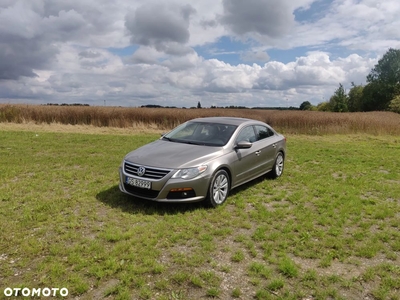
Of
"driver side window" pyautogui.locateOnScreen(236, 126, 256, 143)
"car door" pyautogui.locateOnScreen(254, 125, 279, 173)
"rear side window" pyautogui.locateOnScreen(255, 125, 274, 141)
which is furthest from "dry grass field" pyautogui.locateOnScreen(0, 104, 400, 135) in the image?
"driver side window" pyautogui.locateOnScreen(236, 126, 256, 143)

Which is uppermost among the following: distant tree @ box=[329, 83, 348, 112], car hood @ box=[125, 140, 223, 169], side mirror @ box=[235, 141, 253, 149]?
distant tree @ box=[329, 83, 348, 112]

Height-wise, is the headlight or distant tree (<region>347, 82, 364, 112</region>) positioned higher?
distant tree (<region>347, 82, 364, 112</region>)

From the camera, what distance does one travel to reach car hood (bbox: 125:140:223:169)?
16.8 ft

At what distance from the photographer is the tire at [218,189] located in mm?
5255

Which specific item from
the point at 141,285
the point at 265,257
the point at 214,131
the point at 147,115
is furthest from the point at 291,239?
the point at 147,115

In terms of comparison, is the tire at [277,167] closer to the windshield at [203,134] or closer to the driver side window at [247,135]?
the driver side window at [247,135]

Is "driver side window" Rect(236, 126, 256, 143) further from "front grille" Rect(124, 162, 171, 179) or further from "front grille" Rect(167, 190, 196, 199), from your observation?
"front grille" Rect(124, 162, 171, 179)

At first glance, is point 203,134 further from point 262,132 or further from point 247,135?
point 262,132

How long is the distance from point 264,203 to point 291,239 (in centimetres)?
162

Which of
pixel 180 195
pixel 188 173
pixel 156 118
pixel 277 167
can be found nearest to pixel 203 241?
pixel 180 195

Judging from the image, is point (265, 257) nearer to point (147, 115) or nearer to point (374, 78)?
point (147, 115)

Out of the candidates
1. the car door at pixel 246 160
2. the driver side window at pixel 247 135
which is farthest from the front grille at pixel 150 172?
the driver side window at pixel 247 135

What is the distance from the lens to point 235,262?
3619 millimetres

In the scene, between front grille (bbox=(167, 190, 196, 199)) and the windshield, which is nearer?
front grille (bbox=(167, 190, 196, 199))
